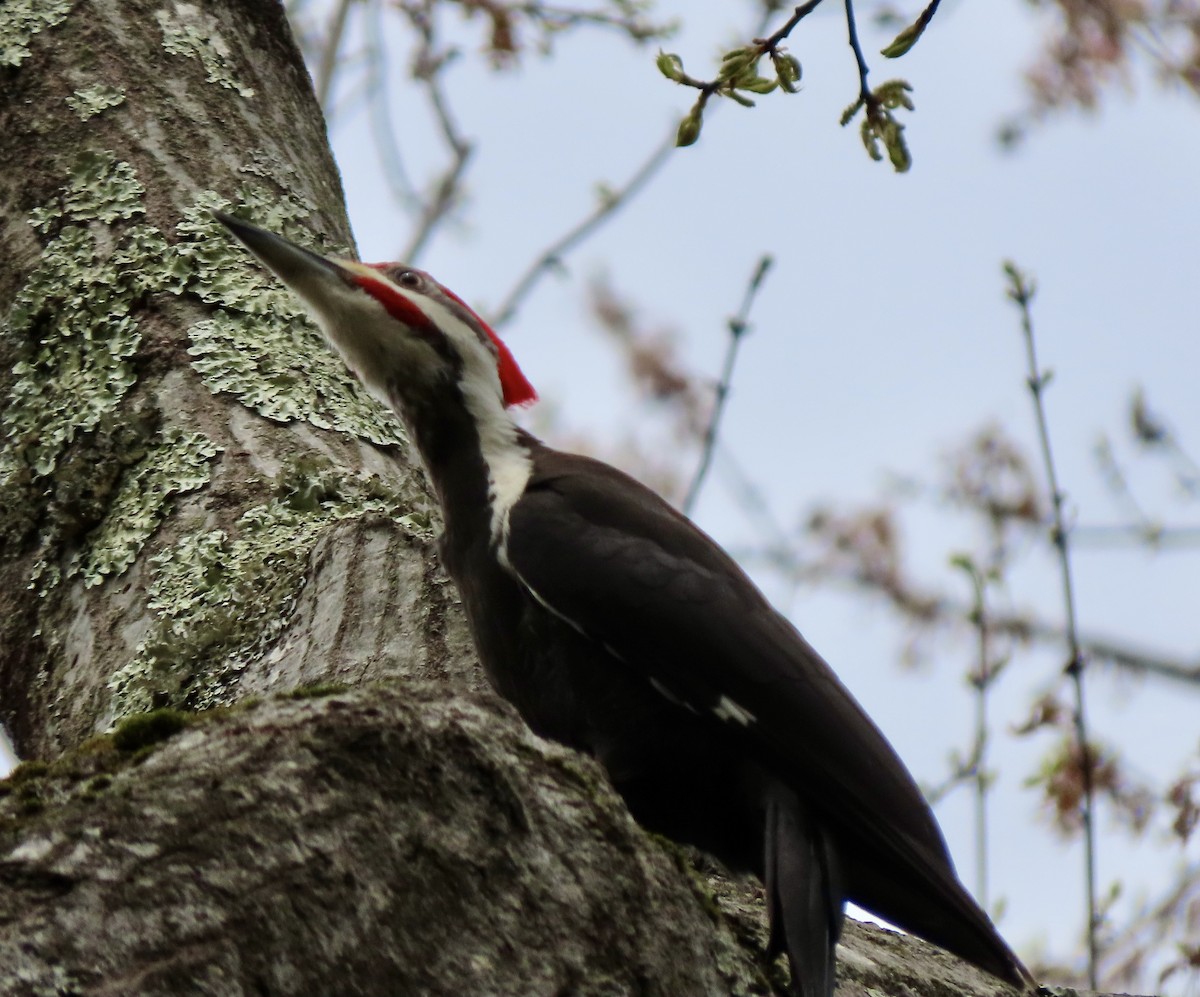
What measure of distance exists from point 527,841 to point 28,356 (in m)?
1.96

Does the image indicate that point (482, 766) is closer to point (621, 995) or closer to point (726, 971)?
point (621, 995)

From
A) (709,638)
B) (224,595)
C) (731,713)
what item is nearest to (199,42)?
(224,595)

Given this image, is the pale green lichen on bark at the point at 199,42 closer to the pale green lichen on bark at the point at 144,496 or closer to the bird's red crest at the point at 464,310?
the bird's red crest at the point at 464,310

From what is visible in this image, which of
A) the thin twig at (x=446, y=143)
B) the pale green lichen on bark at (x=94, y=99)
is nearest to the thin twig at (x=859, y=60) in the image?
the pale green lichen on bark at (x=94, y=99)

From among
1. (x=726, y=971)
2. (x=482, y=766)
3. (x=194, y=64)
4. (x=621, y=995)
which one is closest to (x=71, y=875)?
(x=482, y=766)

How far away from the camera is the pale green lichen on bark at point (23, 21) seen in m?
3.47

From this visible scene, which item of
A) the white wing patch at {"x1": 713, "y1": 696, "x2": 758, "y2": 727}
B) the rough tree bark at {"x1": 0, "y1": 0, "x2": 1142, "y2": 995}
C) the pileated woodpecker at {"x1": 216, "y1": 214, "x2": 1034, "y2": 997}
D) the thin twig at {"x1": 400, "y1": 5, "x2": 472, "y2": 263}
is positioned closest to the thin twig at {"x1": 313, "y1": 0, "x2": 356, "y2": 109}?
the thin twig at {"x1": 400, "y1": 5, "x2": 472, "y2": 263}

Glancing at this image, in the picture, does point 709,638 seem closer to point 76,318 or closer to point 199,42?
point 76,318

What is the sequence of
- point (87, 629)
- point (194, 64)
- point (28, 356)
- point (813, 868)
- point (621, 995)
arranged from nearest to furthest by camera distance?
point (621, 995) < point (813, 868) < point (87, 629) < point (28, 356) < point (194, 64)

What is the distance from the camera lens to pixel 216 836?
150 centimetres

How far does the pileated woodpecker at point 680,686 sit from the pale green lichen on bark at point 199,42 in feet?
1.97

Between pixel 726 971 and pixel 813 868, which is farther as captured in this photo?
pixel 813 868

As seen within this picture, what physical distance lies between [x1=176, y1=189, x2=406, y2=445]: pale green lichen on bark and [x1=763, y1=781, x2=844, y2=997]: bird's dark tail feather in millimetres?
1193

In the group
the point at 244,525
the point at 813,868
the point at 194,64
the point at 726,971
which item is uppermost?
the point at 194,64
